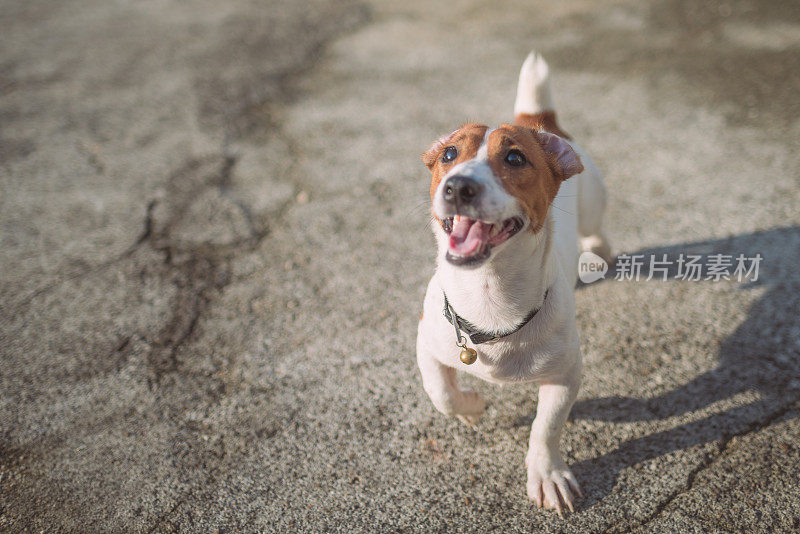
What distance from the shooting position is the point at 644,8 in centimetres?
657

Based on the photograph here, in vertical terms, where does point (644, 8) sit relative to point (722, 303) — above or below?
above

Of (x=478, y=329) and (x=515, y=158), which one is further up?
(x=515, y=158)

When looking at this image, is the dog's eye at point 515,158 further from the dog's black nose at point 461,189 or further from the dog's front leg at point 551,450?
the dog's front leg at point 551,450

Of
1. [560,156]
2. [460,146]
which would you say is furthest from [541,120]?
[460,146]

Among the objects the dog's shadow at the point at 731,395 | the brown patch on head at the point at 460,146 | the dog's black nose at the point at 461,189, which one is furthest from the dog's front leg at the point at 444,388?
the dog's black nose at the point at 461,189

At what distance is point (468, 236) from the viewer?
205 cm

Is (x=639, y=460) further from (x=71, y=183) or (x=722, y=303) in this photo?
(x=71, y=183)

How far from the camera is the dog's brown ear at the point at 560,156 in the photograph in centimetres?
226

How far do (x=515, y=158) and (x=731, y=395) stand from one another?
72.3 inches

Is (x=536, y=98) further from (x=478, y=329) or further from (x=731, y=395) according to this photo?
(x=731, y=395)

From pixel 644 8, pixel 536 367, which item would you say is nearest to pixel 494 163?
pixel 536 367

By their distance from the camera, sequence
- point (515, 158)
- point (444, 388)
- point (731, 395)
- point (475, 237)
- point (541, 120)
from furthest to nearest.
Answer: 1. point (541, 120)
2. point (731, 395)
3. point (444, 388)
4. point (515, 158)
5. point (475, 237)

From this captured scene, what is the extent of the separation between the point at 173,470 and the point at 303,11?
5.97m

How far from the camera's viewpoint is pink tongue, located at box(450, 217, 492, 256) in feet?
6.60
